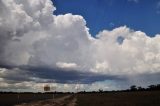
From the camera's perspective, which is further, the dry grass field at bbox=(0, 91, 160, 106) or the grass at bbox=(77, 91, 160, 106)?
the dry grass field at bbox=(0, 91, 160, 106)

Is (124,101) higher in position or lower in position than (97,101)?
lower

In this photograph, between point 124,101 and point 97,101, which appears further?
point 97,101

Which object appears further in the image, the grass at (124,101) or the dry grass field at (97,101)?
the dry grass field at (97,101)

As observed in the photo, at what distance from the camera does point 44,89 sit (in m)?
86.6
